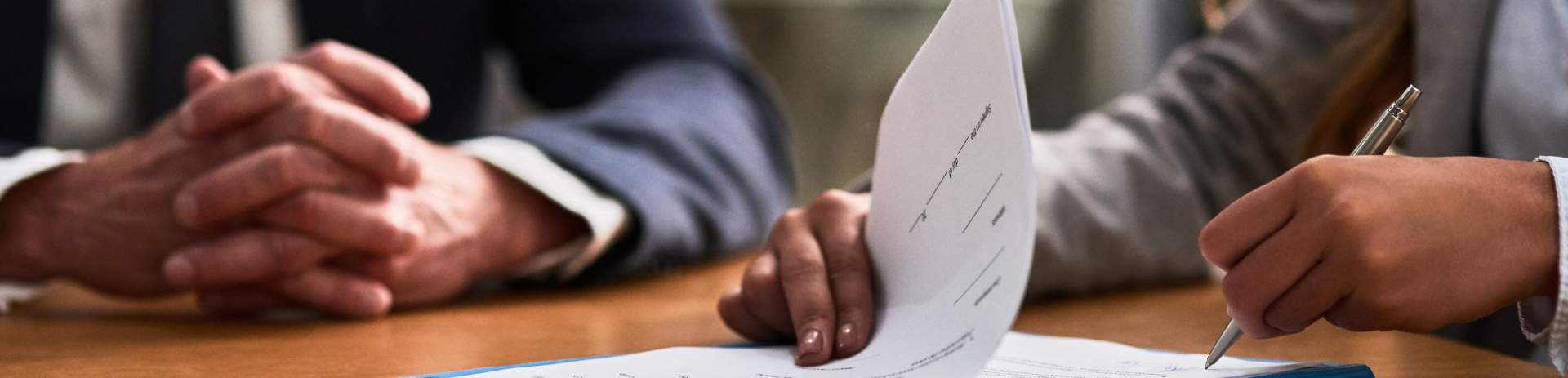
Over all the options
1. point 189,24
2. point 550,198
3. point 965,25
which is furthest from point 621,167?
point 189,24

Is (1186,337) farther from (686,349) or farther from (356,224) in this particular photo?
(356,224)

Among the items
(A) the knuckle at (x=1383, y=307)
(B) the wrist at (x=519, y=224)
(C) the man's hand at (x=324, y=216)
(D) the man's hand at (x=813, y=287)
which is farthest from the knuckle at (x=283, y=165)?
(A) the knuckle at (x=1383, y=307)

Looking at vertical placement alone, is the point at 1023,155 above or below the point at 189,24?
below

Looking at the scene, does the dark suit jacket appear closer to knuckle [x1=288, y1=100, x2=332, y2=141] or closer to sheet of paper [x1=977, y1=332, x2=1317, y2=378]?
knuckle [x1=288, y1=100, x2=332, y2=141]

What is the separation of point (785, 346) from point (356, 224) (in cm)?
24

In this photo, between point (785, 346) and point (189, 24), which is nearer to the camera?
point (785, 346)

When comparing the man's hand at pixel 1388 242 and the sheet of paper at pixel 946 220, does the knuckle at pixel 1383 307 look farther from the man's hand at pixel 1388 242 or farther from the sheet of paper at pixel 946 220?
the sheet of paper at pixel 946 220

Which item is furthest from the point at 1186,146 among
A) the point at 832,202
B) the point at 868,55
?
the point at 868,55

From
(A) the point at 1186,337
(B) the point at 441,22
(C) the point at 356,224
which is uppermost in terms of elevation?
(B) the point at 441,22

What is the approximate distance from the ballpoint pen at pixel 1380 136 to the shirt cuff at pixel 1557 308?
4 centimetres

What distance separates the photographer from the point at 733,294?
453mm

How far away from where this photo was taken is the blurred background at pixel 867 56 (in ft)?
7.57

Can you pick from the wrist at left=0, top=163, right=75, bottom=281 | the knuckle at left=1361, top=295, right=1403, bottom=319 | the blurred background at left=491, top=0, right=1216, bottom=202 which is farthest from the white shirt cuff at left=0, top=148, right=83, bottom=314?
the blurred background at left=491, top=0, right=1216, bottom=202

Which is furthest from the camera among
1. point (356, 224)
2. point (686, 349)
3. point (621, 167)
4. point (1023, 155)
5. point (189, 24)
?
point (189, 24)
